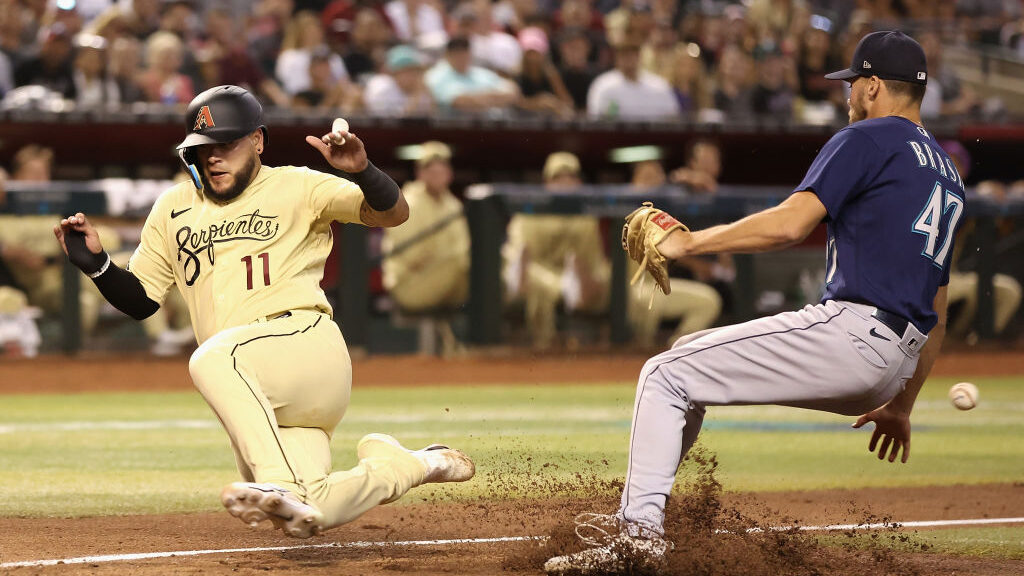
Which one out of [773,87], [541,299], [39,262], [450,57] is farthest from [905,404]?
[773,87]

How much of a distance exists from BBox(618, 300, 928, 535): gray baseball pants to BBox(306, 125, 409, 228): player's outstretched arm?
3.46 feet

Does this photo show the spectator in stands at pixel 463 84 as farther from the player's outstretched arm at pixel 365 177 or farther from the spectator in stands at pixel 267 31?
the player's outstretched arm at pixel 365 177

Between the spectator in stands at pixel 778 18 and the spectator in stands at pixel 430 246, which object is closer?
the spectator in stands at pixel 430 246

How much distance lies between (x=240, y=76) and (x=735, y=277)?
5.25 metres

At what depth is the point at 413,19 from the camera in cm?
1513

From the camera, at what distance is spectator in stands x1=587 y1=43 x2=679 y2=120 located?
13836 mm

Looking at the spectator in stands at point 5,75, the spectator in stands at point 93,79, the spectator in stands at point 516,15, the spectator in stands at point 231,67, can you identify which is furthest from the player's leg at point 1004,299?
the spectator in stands at point 5,75

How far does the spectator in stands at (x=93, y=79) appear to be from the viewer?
1201 centimetres

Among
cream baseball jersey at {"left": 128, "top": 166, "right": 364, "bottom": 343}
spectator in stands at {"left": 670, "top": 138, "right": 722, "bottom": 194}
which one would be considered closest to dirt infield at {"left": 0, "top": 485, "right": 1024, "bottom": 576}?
cream baseball jersey at {"left": 128, "top": 166, "right": 364, "bottom": 343}

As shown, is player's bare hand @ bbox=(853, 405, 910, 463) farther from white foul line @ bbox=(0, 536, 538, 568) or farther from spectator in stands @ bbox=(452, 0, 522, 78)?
spectator in stands @ bbox=(452, 0, 522, 78)

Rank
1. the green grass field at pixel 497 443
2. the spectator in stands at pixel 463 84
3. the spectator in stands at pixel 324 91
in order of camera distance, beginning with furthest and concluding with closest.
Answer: the spectator in stands at pixel 463 84
the spectator in stands at pixel 324 91
the green grass field at pixel 497 443

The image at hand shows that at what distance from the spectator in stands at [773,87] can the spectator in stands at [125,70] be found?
664 centimetres

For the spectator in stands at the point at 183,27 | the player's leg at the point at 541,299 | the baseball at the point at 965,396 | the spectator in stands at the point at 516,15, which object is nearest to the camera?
the baseball at the point at 965,396

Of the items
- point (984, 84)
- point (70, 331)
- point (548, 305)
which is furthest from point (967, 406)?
point (984, 84)
